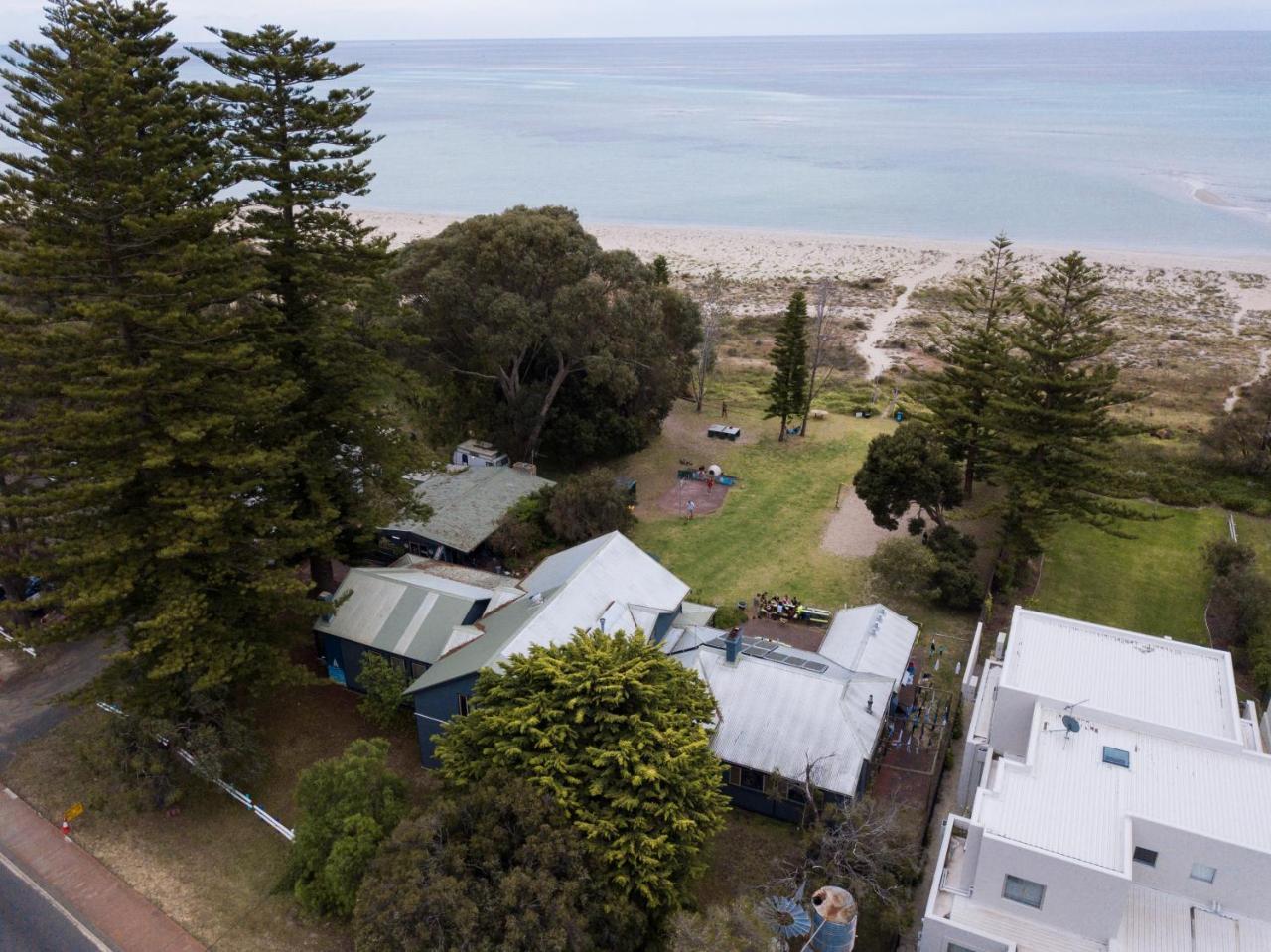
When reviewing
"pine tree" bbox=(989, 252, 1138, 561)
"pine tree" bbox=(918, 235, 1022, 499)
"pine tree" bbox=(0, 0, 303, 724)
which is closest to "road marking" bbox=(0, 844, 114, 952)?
"pine tree" bbox=(0, 0, 303, 724)

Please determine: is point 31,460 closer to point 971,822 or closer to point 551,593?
point 551,593

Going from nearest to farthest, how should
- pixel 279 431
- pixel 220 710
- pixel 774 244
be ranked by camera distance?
pixel 220 710
pixel 279 431
pixel 774 244

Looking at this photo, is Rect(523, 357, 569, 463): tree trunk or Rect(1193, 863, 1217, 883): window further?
Rect(523, 357, 569, 463): tree trunk

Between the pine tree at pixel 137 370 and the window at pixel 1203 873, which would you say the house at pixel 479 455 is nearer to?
the pine tree at pixel 137 370

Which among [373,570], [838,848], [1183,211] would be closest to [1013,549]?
[838,848]

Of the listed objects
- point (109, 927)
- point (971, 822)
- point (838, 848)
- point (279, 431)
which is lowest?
point (109, 927)

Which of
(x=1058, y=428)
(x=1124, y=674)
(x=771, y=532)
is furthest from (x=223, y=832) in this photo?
(x=1058, y=428)

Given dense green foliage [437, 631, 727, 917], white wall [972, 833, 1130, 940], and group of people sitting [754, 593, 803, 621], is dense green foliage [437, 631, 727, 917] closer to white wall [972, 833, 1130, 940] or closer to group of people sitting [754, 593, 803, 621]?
white wall [972, 833, 1130, 940]
